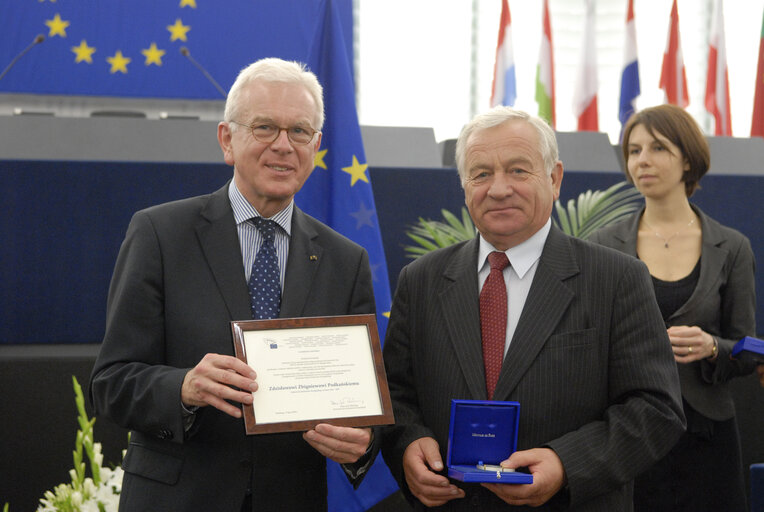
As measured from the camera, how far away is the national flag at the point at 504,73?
7.29 meters

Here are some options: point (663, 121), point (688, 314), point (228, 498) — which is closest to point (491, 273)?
point (228, 498)

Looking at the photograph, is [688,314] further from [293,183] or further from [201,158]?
[201,158]

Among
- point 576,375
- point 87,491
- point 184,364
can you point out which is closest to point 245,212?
point 184,364

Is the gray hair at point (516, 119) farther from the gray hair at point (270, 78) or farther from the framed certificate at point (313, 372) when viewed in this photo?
the framed certificate at point (313, 372)

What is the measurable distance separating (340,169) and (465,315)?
142cm

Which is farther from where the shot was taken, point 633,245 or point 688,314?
point 633,245

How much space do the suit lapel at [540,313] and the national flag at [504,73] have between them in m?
5.47

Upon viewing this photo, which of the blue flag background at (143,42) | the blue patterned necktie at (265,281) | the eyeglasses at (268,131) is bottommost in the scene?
the blue patterned necktie at (265,281)

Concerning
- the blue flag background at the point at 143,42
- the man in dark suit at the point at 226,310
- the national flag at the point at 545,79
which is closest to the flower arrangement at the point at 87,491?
the man in dark suit at the point at 226,310

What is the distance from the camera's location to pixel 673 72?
24.3 feet

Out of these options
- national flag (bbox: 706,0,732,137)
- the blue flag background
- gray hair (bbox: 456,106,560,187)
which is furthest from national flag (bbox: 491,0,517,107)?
gray hair (bbox: 456,106,560,187)

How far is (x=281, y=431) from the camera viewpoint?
5.36ft

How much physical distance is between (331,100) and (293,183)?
4.35 ft

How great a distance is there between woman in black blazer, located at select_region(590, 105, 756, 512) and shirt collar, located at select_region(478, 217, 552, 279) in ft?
2.55
